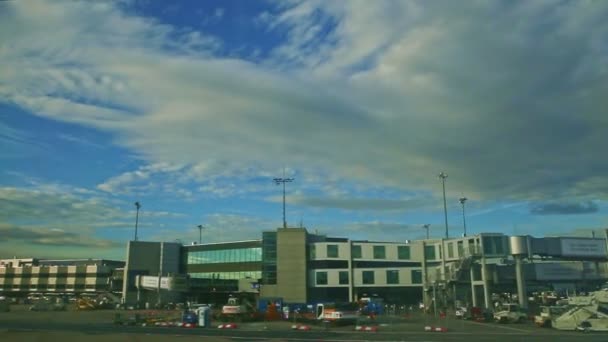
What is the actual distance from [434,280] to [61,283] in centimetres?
13395

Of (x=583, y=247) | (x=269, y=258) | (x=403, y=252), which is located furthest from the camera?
(x=269, y=258)

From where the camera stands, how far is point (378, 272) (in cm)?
10362

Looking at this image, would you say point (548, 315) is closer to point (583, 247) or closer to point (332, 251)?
point (583, 247)

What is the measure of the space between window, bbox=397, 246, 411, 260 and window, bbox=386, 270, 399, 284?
17.0 ft

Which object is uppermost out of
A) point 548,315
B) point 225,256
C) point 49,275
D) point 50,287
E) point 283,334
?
point 225,256

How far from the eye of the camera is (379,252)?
354 feet

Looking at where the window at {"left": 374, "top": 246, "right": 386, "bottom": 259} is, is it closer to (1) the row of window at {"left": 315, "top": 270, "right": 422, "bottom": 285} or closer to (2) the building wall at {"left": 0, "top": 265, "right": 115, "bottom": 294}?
(1) the row of window at {"left": 315, "top": 270, "right": 422, "bottom": 285}

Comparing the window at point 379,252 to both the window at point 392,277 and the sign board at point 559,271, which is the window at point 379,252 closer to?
the window at point 392,277

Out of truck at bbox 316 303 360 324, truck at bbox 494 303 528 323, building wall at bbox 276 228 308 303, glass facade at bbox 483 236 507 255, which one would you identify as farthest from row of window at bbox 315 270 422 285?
truck at bbox 316 303 360 324

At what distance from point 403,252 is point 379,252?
4.91 metres

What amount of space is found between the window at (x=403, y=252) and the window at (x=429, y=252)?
3.87 metres

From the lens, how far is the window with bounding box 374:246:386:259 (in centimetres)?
10781

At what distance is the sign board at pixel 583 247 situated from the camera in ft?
275

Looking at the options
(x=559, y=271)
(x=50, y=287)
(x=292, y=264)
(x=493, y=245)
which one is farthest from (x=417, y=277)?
(x=50, y=287)
